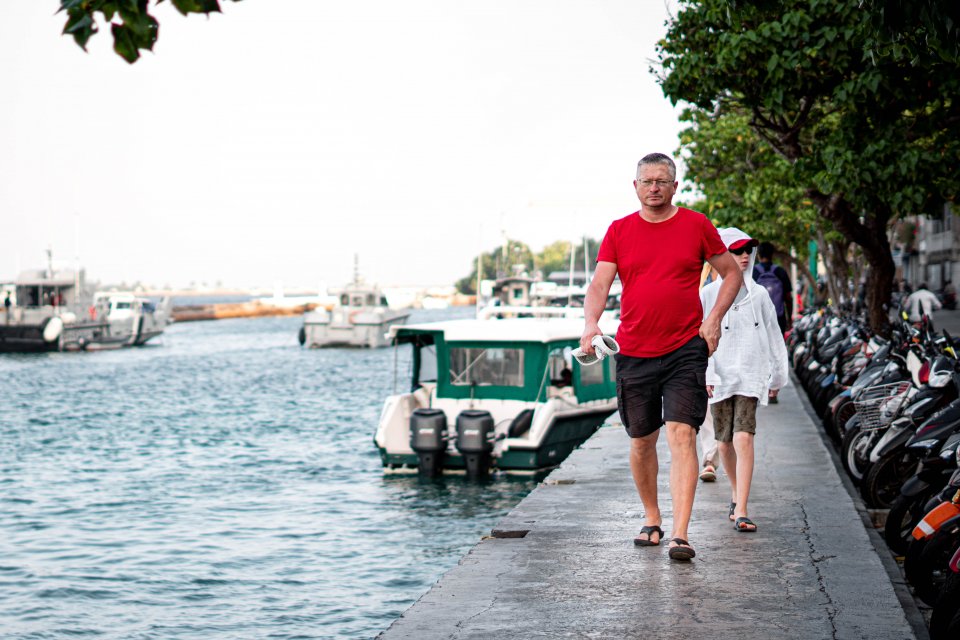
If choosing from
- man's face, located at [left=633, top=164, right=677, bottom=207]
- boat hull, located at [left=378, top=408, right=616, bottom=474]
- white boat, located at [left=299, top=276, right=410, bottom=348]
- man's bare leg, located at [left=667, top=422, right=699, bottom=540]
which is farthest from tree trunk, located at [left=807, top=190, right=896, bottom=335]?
white boat, located at [left=299, top=276, right=410, bottom=348]

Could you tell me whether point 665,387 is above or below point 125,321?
above

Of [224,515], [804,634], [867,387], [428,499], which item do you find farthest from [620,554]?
[224,515]

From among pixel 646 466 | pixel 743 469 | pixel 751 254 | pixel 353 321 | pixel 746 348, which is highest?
pixel 751 254

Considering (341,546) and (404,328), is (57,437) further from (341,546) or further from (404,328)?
(341,546)

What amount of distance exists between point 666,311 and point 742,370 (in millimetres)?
1439

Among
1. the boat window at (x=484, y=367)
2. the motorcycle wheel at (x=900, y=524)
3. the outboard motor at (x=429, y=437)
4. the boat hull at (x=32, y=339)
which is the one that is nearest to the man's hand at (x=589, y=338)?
the motorcycle wheel at (x=900, y=524)

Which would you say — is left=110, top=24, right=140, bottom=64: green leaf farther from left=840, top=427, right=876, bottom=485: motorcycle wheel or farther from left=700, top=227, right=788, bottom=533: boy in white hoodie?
left=840, top=427, right=876, bottom=485: motorcycle wheel

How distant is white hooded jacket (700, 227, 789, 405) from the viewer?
751 centimetres

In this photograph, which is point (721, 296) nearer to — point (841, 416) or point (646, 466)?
point (646, 466)

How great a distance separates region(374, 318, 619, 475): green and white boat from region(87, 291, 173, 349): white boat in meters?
58.3

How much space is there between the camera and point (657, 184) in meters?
6.19

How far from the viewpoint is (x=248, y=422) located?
32531 millimetres

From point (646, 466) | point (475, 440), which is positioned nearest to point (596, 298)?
point (646, 466)

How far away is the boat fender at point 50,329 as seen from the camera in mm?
69250
